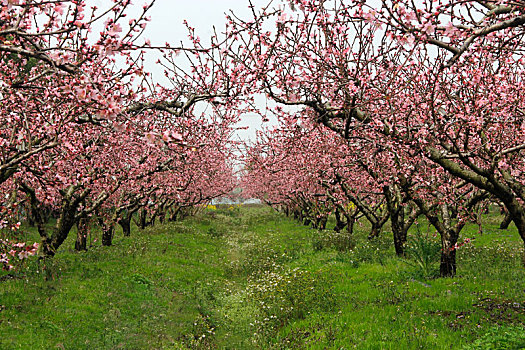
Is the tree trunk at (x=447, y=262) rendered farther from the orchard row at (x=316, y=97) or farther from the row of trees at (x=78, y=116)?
the row of trees at (x=78, y=116)

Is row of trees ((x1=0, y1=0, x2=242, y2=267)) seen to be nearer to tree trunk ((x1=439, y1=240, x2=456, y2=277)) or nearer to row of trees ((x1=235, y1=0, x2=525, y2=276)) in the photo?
row of trees ((x1=235, y1=0, x2=525, y2=276))

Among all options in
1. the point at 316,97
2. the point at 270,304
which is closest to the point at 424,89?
the point at 316,97

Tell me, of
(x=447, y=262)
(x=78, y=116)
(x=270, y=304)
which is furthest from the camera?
(x=447, y=262)

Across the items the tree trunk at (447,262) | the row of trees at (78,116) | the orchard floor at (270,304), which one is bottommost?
the orchard floor at (270,304)

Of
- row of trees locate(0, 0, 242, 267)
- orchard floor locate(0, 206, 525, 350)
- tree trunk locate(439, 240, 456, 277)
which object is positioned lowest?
orchard floor locate(0, 206, 525, 350)

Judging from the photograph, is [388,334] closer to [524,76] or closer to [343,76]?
[343,76]

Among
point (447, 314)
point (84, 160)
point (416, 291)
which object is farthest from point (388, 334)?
point (84, 160)

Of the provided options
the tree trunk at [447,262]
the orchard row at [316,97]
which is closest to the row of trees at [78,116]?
the orchard row at [316,97]

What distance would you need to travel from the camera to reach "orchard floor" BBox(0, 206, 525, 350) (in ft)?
23.8

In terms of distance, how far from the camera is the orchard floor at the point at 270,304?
285 inches

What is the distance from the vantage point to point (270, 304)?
1027 cm

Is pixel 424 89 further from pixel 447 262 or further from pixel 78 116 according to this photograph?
pixel 78 116

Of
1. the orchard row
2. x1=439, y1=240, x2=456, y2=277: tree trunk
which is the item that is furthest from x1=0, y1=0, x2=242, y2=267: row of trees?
x1=439, y1=240, x2=456, y2=277: tree trunk

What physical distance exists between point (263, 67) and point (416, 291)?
7.03 m
